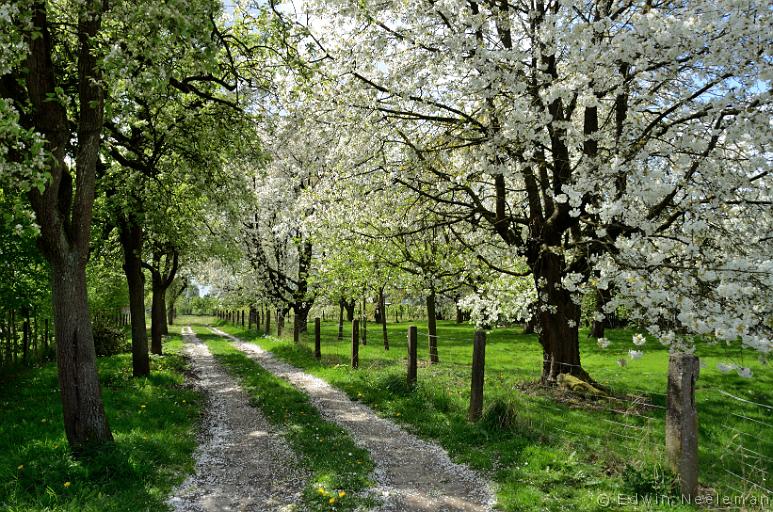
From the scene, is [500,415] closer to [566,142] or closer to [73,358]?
[566,142]

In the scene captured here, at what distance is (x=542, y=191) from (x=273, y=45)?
23.4 ft

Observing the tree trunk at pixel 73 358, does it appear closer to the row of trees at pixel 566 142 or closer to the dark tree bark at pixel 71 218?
the dark tree bark at pixel 71 218

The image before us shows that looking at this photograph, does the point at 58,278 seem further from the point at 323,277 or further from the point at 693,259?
the point at 323,277

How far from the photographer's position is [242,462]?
7648 millimetres

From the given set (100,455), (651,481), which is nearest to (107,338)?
(100,455)

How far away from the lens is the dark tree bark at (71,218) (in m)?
7.09

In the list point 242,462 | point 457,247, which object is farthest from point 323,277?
point 242,462

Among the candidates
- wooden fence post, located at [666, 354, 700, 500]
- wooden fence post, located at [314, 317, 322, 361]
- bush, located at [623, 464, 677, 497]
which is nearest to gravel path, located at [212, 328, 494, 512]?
bush, located at [623, 464, 677, 497]

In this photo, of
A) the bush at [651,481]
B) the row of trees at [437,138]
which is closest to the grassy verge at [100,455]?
the row of trees at [437,138]

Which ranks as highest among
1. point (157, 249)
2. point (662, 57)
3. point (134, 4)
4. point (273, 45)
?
point (273, 45)

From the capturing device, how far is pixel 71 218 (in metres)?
7.51

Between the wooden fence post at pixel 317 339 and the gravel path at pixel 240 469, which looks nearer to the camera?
the gravel path at pixel 240 469

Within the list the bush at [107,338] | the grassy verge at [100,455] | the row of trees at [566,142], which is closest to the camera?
the grassy verge at [100,455]

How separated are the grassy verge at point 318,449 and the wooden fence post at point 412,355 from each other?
238 centimetres
